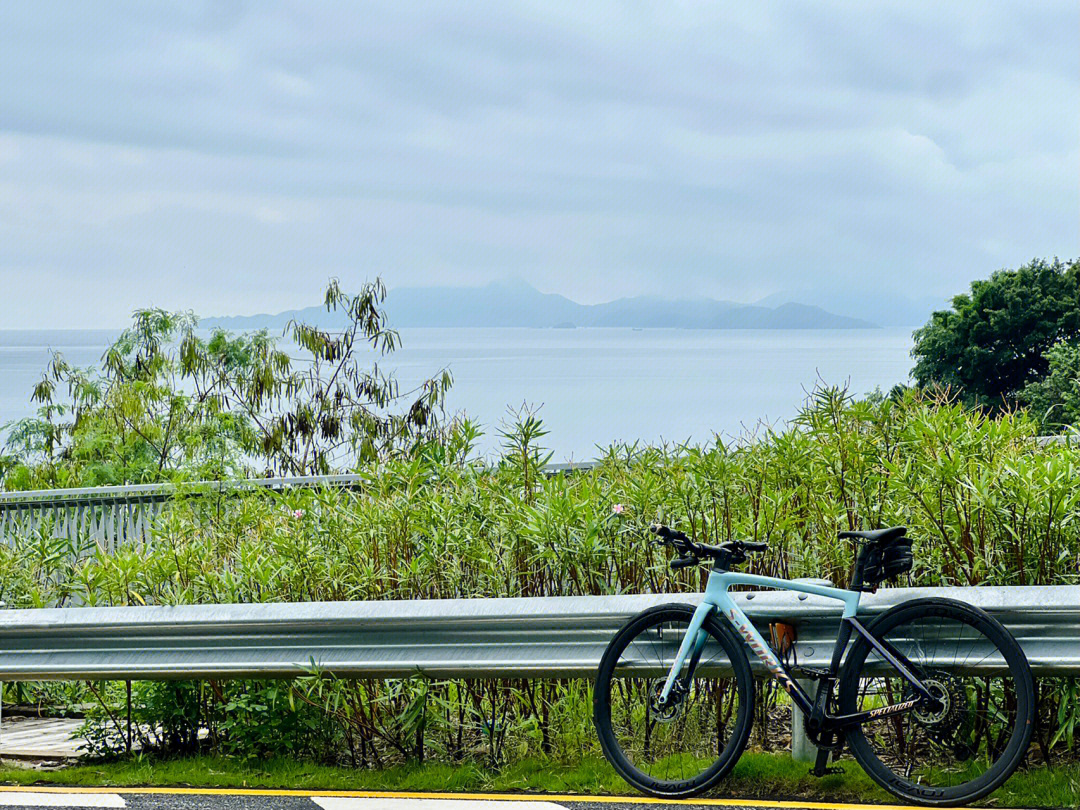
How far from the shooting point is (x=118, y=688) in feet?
23.5

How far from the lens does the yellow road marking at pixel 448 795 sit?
536 centimetres

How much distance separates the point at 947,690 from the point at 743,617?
0.86 metres

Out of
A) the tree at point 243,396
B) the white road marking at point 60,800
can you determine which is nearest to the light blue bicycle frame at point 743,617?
the white road marking at point 60,800

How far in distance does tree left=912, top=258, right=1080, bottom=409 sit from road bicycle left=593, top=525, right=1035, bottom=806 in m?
49.6

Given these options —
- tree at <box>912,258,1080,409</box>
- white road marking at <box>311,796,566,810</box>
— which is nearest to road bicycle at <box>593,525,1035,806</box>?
white road marking at <box>311,796,566,810</box>

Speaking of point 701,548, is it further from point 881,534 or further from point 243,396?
point 243,396

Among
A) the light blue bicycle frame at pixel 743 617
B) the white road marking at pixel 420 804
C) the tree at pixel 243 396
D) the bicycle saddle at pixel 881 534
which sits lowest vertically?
the white road marking at pixel 420 804

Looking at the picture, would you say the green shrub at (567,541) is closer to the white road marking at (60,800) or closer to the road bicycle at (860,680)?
the road bicycle at (860,680)

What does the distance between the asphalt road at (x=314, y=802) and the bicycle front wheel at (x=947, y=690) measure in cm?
25

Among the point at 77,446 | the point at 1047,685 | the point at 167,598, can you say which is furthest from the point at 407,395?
the point at 1047,685

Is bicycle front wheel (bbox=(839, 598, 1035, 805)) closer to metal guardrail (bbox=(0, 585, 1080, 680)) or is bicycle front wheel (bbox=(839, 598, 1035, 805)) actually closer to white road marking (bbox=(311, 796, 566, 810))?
metal guardrail (bbox=(0, 585, 1080, 680))

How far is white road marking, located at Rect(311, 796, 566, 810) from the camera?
5.52m

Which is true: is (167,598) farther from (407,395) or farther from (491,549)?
(407,395)

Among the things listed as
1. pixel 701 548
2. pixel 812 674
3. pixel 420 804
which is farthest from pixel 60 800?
pixel 812 674
